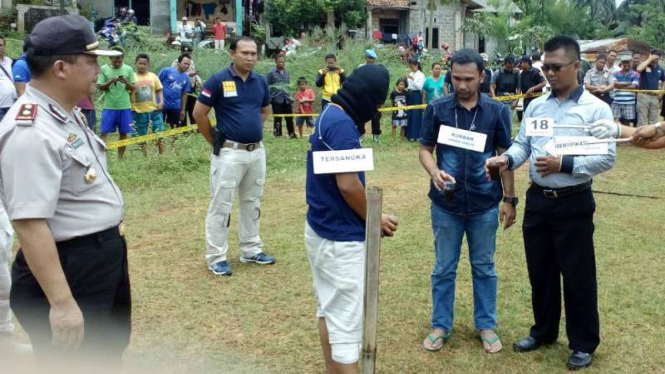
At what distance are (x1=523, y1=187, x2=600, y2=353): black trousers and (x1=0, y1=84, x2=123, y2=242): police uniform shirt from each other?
260 cm

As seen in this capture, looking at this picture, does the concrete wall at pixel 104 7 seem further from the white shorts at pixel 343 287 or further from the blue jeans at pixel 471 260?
the white shorts at pixel 343 287

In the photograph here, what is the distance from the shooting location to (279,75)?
14891 millimetres

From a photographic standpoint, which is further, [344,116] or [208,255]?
[208,255]

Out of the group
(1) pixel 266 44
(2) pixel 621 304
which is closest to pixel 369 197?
(2) pixel 621 304

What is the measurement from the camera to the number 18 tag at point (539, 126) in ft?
13.4

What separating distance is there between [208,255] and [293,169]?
5197mm

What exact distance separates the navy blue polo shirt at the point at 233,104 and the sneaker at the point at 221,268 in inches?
44.5

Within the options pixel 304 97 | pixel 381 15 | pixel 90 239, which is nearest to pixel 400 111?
pixel 304 97

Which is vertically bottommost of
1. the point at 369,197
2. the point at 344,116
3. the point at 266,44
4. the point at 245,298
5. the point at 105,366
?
the point at 245,298

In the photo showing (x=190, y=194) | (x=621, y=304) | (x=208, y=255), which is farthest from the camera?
(x=190, y=194)

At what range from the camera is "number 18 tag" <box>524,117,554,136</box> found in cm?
407

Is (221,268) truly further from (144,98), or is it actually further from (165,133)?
(144,98)

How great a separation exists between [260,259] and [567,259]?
3104mm

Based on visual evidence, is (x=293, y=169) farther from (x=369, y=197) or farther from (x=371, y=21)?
(x=371, y=21)
